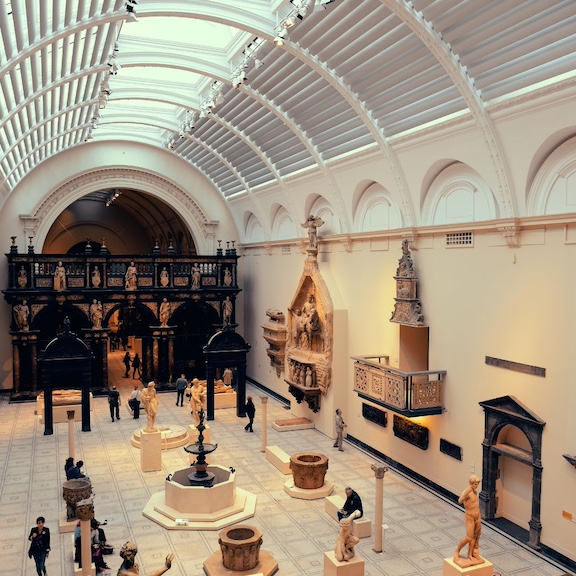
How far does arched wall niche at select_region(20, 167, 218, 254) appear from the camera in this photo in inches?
974

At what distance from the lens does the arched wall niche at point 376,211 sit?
1623 centimetres

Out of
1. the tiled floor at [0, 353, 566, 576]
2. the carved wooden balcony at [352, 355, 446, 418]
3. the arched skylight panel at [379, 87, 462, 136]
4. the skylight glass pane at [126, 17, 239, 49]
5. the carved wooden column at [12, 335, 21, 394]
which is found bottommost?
the tiled floor at [0, 353, 566, 576]

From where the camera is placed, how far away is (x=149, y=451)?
15477 mm

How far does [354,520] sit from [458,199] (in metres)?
7.21

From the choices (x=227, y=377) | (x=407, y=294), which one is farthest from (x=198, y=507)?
(x=227, y=377)

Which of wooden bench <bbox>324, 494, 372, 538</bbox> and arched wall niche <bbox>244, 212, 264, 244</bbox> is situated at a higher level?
arched wall niche <bbox>244, 212, 264, 244</bbox>

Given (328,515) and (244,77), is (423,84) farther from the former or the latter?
(328,515)

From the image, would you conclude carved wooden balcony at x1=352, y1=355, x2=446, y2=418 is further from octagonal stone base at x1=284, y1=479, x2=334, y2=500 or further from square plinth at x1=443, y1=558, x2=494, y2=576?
square plinth at x1=443, y1=558, x2=494, y2=576

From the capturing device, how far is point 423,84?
12.6m

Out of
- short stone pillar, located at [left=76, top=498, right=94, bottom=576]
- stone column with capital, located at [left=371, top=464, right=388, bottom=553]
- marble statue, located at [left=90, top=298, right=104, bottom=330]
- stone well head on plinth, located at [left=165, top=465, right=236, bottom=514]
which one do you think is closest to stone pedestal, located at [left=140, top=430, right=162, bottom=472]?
stone well head on plinth, located at [left=165, top=465, right=236, bottom=514]

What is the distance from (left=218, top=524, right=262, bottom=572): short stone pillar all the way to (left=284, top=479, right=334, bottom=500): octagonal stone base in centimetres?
325

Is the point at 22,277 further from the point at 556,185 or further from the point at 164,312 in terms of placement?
the point at 556,185

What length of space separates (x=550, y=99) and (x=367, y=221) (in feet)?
25.1

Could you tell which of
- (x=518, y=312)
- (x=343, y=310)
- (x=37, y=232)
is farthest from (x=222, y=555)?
(x=37, y=232)
